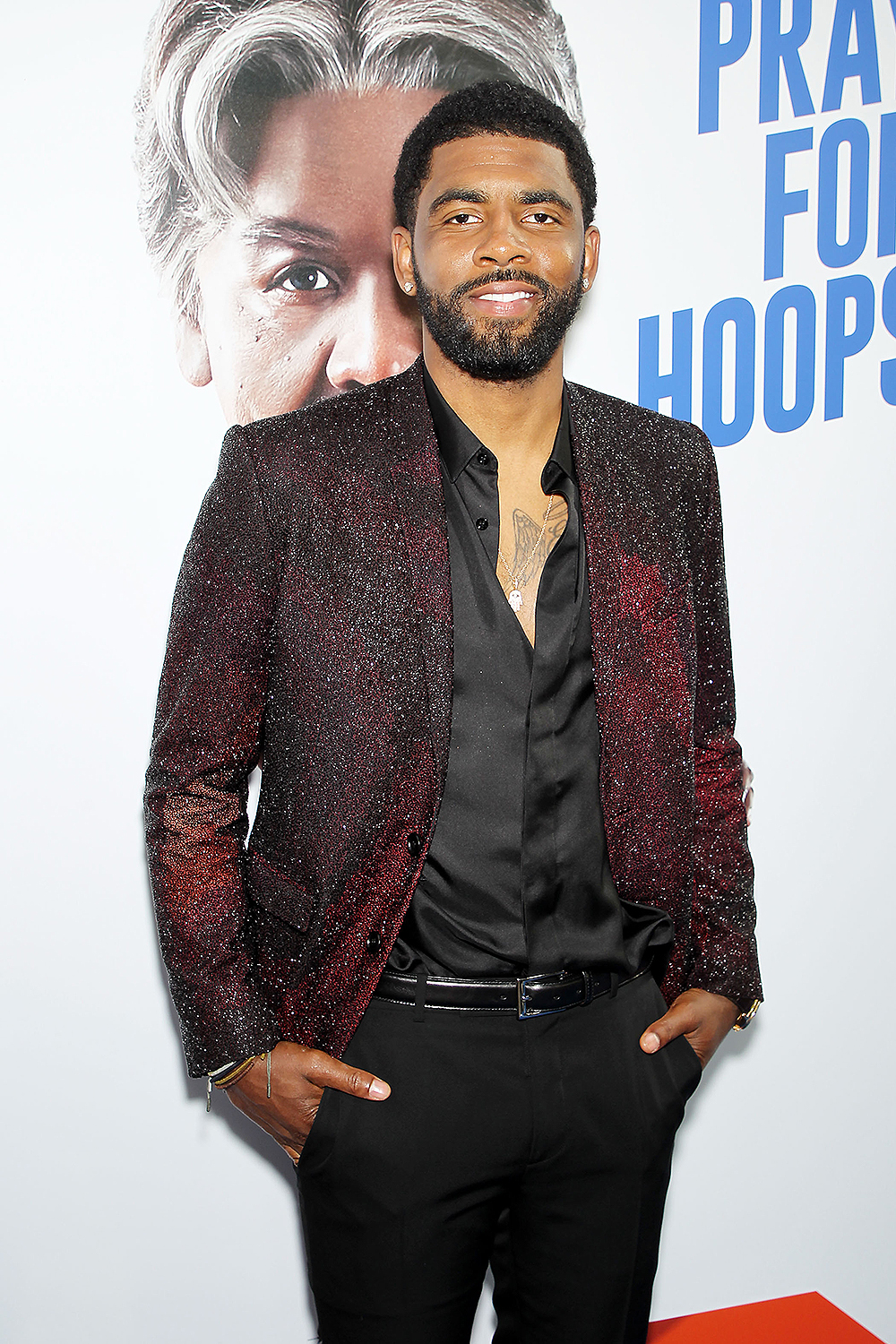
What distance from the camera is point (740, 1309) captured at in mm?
2715

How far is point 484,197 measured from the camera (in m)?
1.82

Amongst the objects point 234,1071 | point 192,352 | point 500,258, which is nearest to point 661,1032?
point 234,1071

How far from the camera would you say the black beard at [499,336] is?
1.78 metres

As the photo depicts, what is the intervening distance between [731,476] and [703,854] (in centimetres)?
94

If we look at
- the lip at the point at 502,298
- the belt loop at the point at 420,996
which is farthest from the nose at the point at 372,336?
the belt loop at the point at 420,996

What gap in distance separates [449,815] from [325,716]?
241 mm

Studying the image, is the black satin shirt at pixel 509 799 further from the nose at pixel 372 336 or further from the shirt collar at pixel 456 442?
the nose at pixel 372 336

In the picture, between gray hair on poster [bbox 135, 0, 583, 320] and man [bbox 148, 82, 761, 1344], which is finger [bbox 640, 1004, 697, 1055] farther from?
gray hair on poster [bbox 135, 0, 583, 320]

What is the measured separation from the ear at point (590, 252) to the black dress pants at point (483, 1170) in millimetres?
1233

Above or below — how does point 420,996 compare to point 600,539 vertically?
below

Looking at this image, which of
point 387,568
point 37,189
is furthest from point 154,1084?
point 37,189

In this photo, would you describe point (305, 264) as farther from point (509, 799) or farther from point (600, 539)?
point (509, 799)

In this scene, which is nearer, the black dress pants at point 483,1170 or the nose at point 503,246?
the black dress pants at point 483,1170

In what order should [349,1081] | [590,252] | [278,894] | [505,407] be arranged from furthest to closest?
[590,252], [505,407], [278,894], [349,1081]
